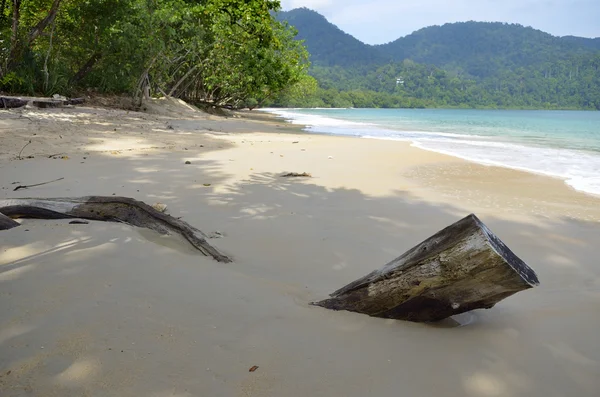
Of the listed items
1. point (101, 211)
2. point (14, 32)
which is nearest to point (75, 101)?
point (14, 32)

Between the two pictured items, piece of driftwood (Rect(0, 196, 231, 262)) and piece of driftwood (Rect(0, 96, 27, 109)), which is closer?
piece of driftwood (Rect(0, 196, 231, 262))

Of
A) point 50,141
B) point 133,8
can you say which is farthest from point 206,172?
point 133,8

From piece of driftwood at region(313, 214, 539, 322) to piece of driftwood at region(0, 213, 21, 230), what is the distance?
93.3 inches

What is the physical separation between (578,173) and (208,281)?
968 cm

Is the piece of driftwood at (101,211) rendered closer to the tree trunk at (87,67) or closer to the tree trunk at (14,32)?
the tree trunk at (14,32)

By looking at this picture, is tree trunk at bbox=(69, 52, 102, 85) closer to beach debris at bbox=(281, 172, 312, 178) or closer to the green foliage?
the green foliage

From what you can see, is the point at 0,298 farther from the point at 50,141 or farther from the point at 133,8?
the point at 133,8

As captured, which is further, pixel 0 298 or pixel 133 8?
pixel 133 8

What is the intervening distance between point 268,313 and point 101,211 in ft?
6.61

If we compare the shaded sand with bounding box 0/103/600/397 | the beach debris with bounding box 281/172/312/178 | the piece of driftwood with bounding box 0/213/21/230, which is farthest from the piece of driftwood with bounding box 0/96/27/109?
the piece of driftwood with bounding box 0/213/21/230

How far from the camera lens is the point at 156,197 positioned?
5.18 meters

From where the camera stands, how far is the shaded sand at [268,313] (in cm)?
174

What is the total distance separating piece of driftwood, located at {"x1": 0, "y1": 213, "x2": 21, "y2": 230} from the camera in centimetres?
316

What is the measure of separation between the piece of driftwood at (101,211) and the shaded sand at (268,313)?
0.16 m
